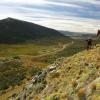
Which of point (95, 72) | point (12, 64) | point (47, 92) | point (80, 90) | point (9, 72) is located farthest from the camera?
point (12, 64)

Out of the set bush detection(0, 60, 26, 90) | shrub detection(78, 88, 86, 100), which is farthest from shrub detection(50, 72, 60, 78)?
bush detection(0, 60, 26, 90)

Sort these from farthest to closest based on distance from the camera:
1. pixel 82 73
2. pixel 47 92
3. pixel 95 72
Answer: pixel 47 92 → pixel 82 73 → pixel 95 72

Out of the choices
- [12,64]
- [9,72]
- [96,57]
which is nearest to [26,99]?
[96,57]

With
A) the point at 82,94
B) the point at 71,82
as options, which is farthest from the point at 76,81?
the point at 82,94

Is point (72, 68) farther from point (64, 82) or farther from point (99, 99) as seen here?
point (99, 99)

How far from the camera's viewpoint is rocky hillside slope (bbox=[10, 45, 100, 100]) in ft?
75.9

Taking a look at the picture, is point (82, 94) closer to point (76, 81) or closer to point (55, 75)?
point (76, 81)

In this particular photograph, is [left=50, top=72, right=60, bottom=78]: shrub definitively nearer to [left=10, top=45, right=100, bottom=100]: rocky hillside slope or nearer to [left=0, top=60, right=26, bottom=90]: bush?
[left=10, top=45, right=100, bottom=100]: rocky hillside slope

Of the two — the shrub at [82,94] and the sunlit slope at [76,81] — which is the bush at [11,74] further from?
the shrub at [82,94]

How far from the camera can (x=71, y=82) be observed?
26.8m

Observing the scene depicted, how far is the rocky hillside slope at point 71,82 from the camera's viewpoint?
23125mm

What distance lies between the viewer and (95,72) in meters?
25.8

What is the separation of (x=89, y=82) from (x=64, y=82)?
13.4 feet

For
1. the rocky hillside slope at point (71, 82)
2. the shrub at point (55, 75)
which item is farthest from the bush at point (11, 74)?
the shrub at point (55, 75)
